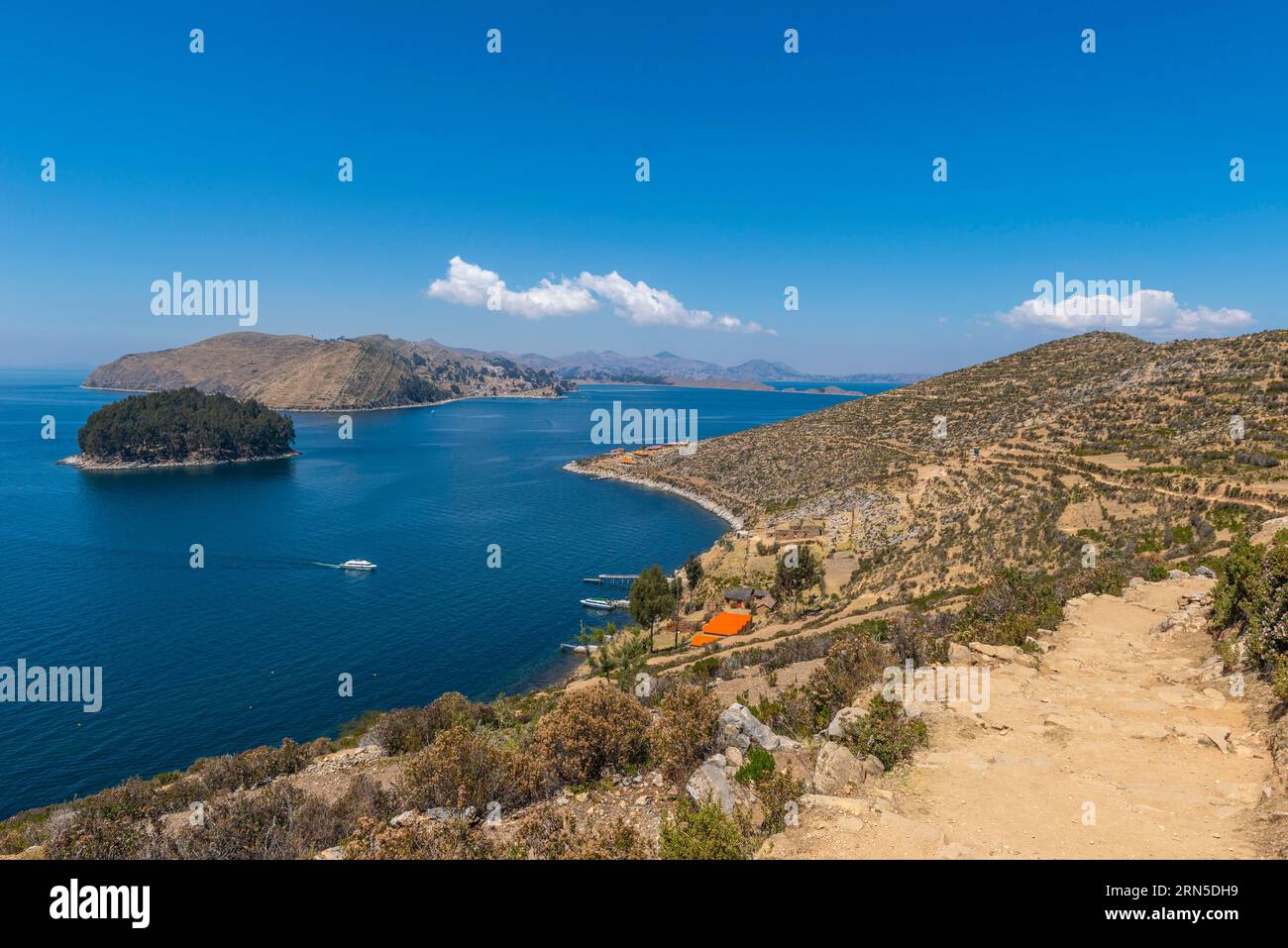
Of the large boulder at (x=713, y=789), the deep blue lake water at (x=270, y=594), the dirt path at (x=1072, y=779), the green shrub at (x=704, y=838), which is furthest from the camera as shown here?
the deep blue lake water at (x=270, y=594)

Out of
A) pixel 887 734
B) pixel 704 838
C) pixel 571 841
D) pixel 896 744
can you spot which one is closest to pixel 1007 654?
pixel 887 734

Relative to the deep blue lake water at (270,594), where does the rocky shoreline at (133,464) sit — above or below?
above

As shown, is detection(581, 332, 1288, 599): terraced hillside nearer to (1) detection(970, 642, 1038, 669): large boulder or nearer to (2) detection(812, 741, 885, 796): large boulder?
(1) detection(970, 642, 1038, 669): large boulder

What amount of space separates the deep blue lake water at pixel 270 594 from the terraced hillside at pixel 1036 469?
15348 mm

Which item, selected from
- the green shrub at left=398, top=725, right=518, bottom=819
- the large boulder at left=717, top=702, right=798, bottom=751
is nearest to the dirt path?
the large boulder at left=717, top=702, right=798, bottom=751

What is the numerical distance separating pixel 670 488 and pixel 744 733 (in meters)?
88.8

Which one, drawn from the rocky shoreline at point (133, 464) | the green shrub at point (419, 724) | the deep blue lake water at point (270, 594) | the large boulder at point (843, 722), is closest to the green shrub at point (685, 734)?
the large boulder at point (843, 722)

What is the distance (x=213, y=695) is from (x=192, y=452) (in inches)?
4268

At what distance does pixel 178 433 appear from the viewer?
11950 centimetres

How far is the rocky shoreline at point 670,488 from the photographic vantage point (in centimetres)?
8112

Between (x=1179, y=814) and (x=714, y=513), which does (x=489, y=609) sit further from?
(x=1179, y=814)

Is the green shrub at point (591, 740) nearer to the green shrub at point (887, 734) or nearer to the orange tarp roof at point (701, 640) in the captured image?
the green shrub at point (887, 734)

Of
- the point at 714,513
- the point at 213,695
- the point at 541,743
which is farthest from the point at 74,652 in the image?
the point at 714,513

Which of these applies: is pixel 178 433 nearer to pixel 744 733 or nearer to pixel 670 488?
pixel 670 488
